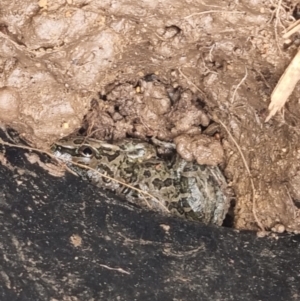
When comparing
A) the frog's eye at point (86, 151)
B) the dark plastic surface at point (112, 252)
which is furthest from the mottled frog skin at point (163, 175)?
the dark plastic surface at point (112, 252)

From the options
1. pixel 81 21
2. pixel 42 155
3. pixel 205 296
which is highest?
pixel 81 21

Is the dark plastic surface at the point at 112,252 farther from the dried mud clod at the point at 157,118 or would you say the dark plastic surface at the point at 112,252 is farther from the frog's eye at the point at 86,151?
the dried mud clod at the point at 157,118

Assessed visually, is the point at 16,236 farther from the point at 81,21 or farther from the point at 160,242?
the point at 81,21

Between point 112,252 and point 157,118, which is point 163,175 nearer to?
point 157,118

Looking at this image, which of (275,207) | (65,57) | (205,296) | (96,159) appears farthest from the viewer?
(96,159)

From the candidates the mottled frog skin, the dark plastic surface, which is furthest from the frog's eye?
the dark plastic surface

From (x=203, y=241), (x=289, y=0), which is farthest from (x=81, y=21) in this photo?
(x=203, y=241)

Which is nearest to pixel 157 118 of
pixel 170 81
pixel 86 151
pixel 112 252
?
pixel 170 81

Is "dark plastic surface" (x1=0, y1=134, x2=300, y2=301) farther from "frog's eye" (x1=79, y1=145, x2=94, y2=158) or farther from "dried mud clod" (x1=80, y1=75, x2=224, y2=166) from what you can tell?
"dried mud clod" (x1=80, y1=75, x2=224, y2=166)
